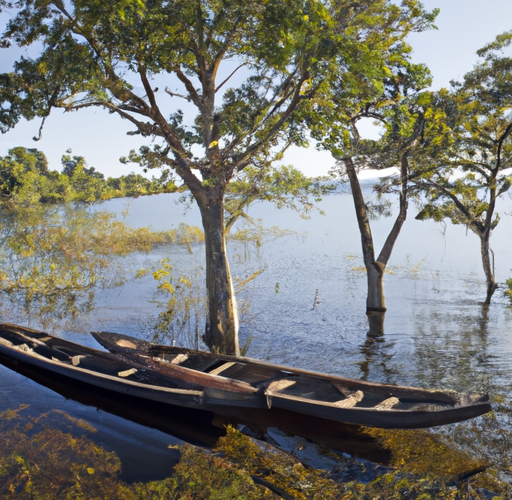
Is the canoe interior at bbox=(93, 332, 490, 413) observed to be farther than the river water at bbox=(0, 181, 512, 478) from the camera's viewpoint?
No

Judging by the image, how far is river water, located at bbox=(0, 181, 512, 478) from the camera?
8531mm

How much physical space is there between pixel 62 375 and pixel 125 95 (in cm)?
538

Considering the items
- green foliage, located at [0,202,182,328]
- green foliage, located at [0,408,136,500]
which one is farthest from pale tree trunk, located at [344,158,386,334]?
green foliage, located at [0,408,136,500]

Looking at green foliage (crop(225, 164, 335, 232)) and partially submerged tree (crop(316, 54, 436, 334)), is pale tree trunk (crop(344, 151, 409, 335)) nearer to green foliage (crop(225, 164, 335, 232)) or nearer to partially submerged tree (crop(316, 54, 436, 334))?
partially submerged tree (crop(316, 54, 436, 334))

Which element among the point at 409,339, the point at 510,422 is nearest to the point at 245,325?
the point at 409,339

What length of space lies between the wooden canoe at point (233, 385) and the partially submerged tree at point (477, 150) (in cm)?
829

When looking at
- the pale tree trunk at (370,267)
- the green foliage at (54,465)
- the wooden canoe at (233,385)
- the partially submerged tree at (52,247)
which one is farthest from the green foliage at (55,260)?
the pale tree trunk at (370,267)

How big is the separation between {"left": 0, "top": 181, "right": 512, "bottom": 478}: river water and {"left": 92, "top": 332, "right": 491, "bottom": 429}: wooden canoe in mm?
1506

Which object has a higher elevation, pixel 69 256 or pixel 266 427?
pixel 69 256

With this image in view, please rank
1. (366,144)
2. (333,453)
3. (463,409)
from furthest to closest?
(366,144), (333,453), (463,409)

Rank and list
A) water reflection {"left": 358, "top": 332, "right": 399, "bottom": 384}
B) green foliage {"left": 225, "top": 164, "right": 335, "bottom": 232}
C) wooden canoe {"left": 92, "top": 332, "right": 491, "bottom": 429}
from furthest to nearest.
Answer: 1. green foliage {"left": 225, "top": 164, "right": 335, "bottom": 232}
2. water reflection {"left": 358, "top": 332, "right": 399, "bottom": 384}
3. wooden canoe {"left": 92, "top": 332, "right": 491, "bottom": 429}

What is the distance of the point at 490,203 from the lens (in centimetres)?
1590

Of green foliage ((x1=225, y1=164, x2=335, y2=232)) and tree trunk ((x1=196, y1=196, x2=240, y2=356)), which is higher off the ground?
green foliage ((x1=225, y1=164, x2=335, y2=232))

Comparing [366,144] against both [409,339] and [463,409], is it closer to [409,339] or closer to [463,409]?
[409,339]
